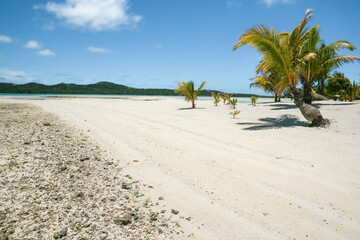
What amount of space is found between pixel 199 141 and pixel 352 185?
3.72m

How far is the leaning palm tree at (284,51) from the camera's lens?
7711mm

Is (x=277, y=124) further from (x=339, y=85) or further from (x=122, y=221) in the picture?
(x=339, y=85)

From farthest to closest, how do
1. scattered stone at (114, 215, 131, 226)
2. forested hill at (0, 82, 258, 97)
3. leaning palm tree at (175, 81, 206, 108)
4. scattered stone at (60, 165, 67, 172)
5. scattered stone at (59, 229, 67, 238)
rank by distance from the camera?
forested hill at (0, 82, 258, 97) < leaning palm tree at (175, 81, 206, 108) < scattered stone at (60, 165, 67, 172) < scattered stone at (114, 215, 131, 226) < scattered stone at (59, 229, 67, 238)

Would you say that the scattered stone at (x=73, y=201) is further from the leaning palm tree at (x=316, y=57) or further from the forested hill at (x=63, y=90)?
the forested hill at (x=63, y=90)

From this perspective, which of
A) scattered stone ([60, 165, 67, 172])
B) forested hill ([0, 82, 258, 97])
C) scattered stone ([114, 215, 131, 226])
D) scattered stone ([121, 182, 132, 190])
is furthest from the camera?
forested hill ([0, 82, 258, 97])

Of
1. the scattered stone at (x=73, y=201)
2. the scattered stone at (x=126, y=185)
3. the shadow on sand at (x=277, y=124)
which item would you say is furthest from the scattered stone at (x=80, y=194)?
the shadow on sand at (x=277, y=124)

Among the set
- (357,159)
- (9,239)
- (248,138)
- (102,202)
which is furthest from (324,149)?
(9,239)

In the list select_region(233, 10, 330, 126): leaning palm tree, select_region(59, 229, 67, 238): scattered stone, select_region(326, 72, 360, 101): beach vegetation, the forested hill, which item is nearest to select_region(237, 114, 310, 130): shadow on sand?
select_region(233, 10, 330, 126): leaning palm tree

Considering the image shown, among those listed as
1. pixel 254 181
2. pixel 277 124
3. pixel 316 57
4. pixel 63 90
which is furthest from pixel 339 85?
pixel 63 90

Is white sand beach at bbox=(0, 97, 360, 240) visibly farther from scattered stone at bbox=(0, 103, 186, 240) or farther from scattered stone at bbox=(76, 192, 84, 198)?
scattered stone at bbox=(76, 192, 84, 198)

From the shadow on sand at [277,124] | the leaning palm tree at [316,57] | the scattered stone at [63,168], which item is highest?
the leaning palm tree at [316,57]

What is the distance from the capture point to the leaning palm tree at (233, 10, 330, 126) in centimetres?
771

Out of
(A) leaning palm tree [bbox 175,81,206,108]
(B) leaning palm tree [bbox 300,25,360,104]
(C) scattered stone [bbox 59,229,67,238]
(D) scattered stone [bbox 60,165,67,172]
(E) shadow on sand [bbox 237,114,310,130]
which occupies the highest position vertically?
(B) leaning palm tree [bbox 300,25,360,104]

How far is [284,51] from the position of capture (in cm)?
800
